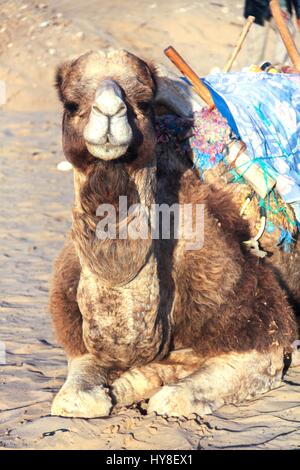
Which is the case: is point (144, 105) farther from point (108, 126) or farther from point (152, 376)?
point (152, 376)

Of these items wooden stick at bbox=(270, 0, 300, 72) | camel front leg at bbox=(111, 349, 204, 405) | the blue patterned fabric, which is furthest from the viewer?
wooden stick at bbox=(270, 0, 300, 72)

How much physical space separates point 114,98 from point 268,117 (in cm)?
182

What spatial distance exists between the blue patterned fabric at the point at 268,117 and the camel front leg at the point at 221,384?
0.91 meters

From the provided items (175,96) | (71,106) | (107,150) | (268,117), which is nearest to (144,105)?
(71,106)

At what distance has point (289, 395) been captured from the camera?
4.22m

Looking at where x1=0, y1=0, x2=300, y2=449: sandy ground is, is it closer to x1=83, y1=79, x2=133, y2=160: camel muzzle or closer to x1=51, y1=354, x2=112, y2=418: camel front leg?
x1=51, y1=354, x2=112, y2=418: camel front leg

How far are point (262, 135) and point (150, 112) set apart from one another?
44.2 inches

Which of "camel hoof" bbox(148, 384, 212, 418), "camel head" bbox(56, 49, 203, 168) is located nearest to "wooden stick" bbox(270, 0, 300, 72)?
"camel head" bbox(56, 49, 203, 168)

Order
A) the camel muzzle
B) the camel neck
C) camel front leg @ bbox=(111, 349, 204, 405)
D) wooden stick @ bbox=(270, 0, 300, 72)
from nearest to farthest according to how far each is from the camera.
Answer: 1. the camel muzzle
2. the camel neck
3. camel front leg @ bbox=(111, 349, 204, 405)
4. wooden stick @ bbox=(270, 0, 300, 72)

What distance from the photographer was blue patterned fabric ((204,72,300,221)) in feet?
15.2

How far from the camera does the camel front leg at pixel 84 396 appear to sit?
389 cm

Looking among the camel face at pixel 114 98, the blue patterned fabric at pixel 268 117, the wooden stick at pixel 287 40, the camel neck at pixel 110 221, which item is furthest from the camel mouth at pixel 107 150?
the wooden stick at pixel 287 40
